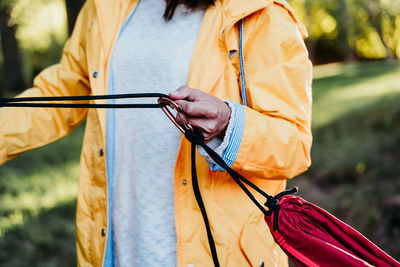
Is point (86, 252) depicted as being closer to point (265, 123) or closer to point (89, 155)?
point (89, 155)

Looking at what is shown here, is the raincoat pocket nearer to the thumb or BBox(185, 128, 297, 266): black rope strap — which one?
BBox(185, 128, 297, 266): black rope strap

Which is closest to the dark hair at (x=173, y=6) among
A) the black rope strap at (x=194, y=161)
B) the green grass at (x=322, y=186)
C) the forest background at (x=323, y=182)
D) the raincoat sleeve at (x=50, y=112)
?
the raincoat sleeve at (x=50, y=112)

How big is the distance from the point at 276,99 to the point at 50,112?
1044 mm

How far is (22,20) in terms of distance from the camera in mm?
16906

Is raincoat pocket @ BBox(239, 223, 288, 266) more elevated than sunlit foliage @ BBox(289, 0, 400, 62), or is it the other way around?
raincoat pocket @ BBox(239, 223, 288, 266)

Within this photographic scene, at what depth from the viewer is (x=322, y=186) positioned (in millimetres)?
5789

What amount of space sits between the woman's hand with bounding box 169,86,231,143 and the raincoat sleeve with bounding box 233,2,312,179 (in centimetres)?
10

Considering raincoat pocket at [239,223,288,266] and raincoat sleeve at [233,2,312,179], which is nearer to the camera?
raincoat sleeve at [233,2,312,179]

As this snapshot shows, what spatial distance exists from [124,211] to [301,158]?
77 centimetres

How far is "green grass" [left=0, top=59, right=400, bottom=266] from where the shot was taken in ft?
14.0

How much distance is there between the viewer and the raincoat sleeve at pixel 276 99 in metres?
1.47

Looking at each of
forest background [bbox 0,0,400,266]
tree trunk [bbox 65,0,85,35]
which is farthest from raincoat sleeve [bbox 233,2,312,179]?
tree trunk [bbox 65,0,85,35]

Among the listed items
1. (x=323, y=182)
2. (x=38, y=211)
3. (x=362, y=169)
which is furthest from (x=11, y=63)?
(x=362, y=169)

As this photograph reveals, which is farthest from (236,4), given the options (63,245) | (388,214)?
(63,245)
